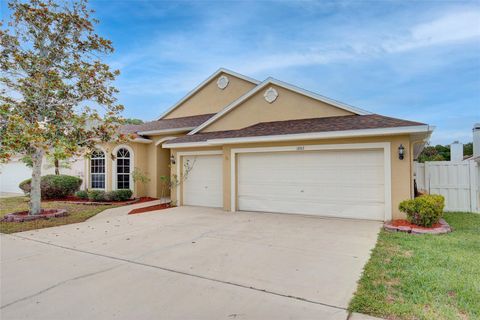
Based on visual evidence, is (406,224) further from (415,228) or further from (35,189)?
(35,189)

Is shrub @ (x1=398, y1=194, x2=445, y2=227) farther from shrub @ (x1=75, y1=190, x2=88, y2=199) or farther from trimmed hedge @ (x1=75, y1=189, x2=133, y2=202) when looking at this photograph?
shrub @ (x1=75, y1=190, x2=88, y2=199)

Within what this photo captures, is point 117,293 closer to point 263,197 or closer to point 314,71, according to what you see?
point 263,197

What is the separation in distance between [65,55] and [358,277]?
37.7 ft

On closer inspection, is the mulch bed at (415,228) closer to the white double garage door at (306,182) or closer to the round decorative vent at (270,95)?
the white double garage door at (306,182)

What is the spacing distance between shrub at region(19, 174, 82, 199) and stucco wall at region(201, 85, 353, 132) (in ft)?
27.3

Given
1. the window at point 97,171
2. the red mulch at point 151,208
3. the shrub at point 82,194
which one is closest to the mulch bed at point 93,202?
the shrub at point 82,194

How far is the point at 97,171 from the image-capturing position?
51.5 feet

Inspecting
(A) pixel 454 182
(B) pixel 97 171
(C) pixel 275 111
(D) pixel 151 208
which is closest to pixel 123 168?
(B) pixel 97 171

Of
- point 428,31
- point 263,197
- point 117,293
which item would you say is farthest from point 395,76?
point 117,293

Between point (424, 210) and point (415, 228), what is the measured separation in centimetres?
52

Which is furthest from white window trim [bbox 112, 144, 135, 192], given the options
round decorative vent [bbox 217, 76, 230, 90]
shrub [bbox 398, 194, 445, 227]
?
shrub [bbox 398, 194, 445, 227]

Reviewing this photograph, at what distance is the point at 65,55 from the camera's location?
33.7ft

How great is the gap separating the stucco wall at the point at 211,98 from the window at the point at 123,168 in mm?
4977

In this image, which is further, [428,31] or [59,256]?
[428,31]
